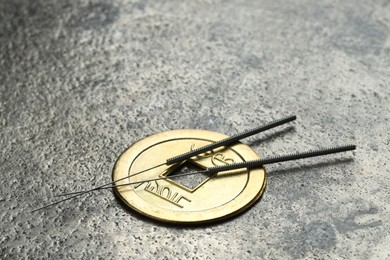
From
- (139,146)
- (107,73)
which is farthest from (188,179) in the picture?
(107,73)

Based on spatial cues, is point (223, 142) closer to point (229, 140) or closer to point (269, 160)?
point (229, 140)

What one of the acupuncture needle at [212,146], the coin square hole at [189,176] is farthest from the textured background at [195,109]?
the coin square hole at [189,176]

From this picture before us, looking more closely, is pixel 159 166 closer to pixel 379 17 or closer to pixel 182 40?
pixel 182 40

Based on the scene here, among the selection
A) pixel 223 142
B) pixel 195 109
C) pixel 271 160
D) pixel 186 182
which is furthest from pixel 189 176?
pixel 195 109

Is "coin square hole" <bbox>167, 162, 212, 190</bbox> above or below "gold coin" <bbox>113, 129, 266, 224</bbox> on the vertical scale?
below

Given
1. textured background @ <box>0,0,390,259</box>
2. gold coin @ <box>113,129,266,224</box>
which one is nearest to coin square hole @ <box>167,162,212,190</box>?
gold coin @ <box>113,129,266,224</box>

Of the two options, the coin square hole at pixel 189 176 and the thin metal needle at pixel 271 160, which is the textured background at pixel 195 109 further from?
the coin square hole at pixel 189 176

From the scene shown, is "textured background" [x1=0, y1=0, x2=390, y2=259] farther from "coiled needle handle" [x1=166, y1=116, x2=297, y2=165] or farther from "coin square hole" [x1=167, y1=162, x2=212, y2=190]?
"coin square hole" [x1=167, y1=162, x2=212, y2=190]
